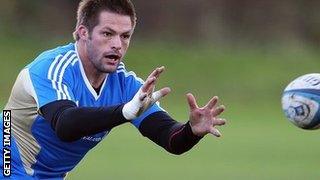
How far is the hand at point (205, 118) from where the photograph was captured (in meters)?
7.69

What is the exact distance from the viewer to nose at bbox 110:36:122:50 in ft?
25.6

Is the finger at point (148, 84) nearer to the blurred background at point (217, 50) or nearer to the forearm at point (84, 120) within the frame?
the forearm at point (84, 120)

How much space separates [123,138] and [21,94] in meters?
10.4

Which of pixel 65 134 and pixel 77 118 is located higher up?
pixel 77 118

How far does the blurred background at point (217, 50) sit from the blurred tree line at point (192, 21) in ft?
0.08

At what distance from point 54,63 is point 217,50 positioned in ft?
62.5

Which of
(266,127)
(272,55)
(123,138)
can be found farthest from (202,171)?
(272,55)

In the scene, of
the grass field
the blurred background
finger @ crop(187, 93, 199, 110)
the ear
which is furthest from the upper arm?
the blurred background

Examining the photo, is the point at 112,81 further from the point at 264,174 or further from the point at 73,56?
the point at 264,174

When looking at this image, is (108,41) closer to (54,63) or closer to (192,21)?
(54,63)

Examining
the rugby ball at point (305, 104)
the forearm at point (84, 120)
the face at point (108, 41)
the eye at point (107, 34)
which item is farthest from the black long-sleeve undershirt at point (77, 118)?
the rugby ball at point (305, 104)

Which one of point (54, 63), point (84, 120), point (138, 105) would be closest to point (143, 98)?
point (138, 105)

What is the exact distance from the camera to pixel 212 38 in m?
27.2

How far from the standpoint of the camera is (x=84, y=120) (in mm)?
7336
